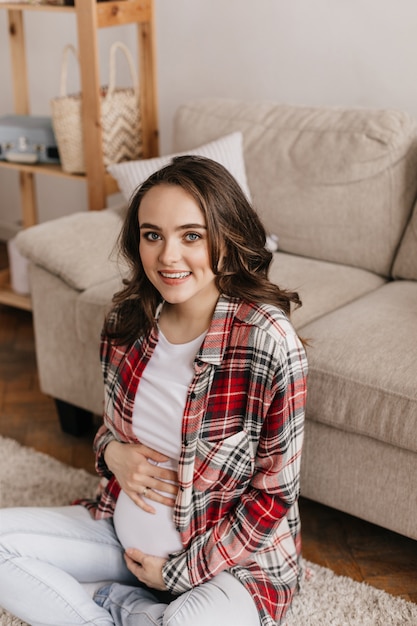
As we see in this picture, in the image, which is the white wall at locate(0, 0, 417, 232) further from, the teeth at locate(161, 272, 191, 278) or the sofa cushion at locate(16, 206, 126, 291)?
the teeth at locate(161, 272, 191, 278)

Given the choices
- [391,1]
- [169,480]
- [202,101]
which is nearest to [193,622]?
[169,480]

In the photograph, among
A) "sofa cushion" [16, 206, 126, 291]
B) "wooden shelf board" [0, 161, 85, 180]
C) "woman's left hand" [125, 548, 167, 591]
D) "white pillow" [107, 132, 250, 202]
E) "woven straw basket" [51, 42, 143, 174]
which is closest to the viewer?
"woman's left hand" [125, 548, 167, 591]

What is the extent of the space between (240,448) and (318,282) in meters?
0.77

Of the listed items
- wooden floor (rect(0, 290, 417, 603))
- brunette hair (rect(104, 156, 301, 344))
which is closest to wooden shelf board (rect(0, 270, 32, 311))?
wooden floor (rect(0, 290, 417, 603))

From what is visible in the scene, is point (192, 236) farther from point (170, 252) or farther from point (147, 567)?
point (147, 567)

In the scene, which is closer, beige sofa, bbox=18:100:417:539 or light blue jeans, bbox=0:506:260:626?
light blue jeans, bbox=0:506:260:626

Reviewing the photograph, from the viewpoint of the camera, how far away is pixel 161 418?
1.45 meters

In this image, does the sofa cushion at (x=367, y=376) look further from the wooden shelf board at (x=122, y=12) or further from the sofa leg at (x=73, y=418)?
the wooden shelf board at (x=122, y=12)

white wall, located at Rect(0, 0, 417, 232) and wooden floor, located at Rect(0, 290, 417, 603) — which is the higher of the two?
white wall, located at Rect(0, 0, 417, 232)

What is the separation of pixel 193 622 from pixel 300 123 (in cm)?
148

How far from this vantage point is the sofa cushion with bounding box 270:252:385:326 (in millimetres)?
1939

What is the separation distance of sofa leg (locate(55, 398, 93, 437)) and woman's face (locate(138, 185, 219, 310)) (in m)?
1.02

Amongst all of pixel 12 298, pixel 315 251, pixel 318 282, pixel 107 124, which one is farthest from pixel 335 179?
pixel 12 298

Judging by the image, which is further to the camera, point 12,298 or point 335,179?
point 12,298
